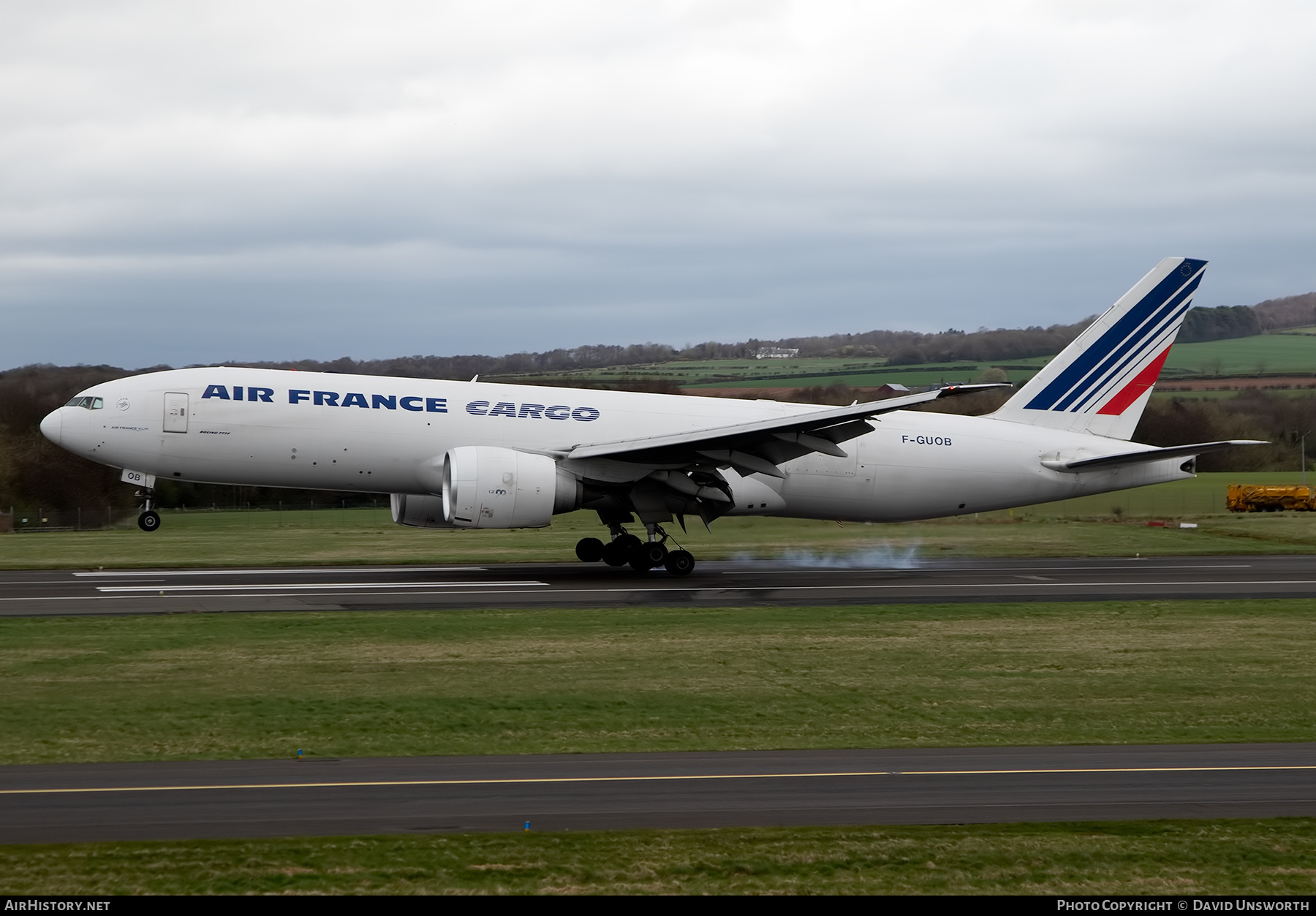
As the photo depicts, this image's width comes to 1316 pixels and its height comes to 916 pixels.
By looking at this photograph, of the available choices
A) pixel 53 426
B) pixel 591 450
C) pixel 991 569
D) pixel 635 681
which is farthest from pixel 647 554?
pixel 53 426

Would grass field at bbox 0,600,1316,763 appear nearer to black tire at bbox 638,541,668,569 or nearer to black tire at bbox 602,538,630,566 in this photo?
black tire at bbox 638,541,668,569

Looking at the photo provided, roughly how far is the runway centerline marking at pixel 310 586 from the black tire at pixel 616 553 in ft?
10.5

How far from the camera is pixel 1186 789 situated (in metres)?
11.0

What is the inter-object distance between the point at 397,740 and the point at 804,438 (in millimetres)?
18055

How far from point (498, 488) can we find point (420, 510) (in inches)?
176

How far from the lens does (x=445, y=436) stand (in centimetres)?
2941

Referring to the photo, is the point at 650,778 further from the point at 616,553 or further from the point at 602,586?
the point at 616,553

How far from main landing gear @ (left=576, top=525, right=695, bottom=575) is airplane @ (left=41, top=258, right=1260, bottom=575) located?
Answer: 5cm

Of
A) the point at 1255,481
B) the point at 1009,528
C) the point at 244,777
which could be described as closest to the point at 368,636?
the point at 244,777

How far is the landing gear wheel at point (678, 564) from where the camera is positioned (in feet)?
Answer: 99.6

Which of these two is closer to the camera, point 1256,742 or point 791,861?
point 791,861

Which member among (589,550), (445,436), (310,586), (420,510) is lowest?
(310,586)

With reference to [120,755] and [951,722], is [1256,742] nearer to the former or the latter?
[951,722]

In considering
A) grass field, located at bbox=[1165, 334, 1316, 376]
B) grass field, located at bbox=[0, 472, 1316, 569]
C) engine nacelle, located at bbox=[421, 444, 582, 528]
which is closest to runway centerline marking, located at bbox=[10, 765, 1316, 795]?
engine nacelle, located at bbox=[421, 444, 582, 528]
